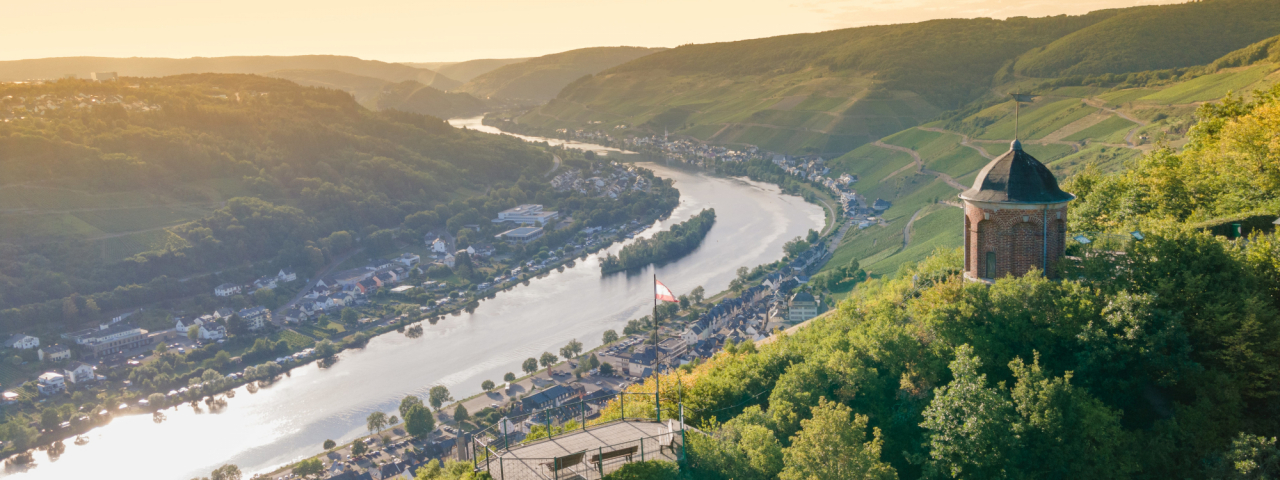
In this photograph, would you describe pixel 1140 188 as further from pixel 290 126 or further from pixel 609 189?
pixel 290 126

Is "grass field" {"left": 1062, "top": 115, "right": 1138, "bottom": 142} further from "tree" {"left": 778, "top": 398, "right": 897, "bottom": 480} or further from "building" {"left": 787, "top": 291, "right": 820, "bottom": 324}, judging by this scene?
Result: "tree" {"left": 778, "top": 398, "right": 897, "bottom": 480}

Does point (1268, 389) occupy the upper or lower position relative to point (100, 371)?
upper

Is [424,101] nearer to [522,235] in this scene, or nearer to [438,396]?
[522,235]

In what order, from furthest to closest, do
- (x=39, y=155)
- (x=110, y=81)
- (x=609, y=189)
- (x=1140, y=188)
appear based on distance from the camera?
(x=609, y=189) → (x=110, y=81) → (x=39, y=155) → (x=1140, y=188)

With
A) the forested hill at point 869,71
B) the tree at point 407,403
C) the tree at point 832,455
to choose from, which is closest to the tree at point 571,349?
the tree at point 407,403

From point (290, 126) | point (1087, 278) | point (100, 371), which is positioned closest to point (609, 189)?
point (290, 126)

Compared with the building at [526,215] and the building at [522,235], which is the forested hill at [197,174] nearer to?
the building at [526,215]
